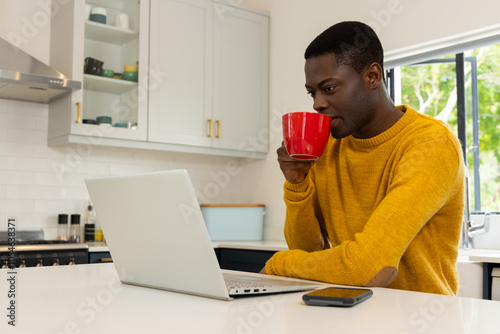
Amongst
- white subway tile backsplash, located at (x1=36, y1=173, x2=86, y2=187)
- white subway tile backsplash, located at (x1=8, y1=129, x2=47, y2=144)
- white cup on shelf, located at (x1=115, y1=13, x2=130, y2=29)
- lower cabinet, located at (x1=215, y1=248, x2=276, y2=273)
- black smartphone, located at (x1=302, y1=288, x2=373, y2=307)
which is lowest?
lower cabinet, located at (x1=215, y1=248, x2=276, y2=273)

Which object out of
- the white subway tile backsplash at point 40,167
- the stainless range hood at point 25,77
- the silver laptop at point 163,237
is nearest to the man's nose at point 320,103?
the silver laptop at point 163,237

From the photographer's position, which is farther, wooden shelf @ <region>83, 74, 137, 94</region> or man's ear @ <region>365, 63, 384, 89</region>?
wooden shelf @ <region>83, 74, 137, 94</region>

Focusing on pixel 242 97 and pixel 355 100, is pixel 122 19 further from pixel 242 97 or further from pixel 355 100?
pixel 355 100

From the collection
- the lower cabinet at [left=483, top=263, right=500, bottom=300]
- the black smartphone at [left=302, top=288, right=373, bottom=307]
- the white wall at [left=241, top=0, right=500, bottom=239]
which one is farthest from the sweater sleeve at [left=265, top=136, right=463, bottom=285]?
the white wall at [left=241, top=0, right=500, bottom=239]

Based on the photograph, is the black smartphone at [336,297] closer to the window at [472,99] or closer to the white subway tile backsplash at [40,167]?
the window at [472,99]

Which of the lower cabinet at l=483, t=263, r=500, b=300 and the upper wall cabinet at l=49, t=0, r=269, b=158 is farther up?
the upper wall cabinet at l=49, t=0, r=269, b=158

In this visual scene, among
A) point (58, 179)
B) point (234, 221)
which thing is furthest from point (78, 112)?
point (234, 221)

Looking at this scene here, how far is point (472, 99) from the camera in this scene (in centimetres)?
328

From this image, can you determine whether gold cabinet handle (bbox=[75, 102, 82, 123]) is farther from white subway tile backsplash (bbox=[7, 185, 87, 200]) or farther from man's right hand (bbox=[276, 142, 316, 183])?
man's right hand (bbox=[276, 142, 316, 183])

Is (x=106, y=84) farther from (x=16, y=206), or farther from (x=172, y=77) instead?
(x=16, y=206)

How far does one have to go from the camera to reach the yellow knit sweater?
3.74ft

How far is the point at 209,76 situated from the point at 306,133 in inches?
95.1

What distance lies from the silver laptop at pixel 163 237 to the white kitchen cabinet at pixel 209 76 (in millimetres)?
2227

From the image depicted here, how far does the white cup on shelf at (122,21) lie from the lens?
3.30 metres
